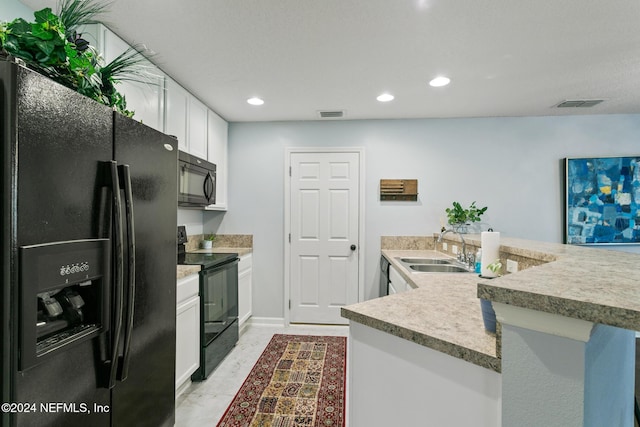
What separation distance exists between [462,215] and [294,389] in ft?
7.95

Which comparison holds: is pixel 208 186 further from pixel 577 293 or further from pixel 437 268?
pixel 577 293

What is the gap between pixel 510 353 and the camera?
0.67 meters

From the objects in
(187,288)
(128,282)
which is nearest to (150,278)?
(128,282)

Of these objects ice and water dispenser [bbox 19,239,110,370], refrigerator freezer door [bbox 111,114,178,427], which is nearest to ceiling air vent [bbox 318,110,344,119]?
refrigerator freezer door [bbox 111,114,178,427]

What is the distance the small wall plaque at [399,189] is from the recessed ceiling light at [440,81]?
119cm

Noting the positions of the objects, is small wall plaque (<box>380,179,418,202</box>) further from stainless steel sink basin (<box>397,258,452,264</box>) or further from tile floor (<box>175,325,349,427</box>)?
tile floor (<box>175,325,349,427</box>)

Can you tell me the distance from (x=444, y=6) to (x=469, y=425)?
6.10ft

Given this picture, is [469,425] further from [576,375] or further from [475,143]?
[475,143]

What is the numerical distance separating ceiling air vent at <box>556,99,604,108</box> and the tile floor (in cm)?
324

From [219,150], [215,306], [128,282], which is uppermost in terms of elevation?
[219,150]

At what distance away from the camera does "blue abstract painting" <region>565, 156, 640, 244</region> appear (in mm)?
3205

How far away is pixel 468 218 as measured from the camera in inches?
132

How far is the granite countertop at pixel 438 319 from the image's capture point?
0.84 m

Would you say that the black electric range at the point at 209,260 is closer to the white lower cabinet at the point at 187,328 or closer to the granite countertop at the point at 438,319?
the white lower cabinet at the point at 187,328
